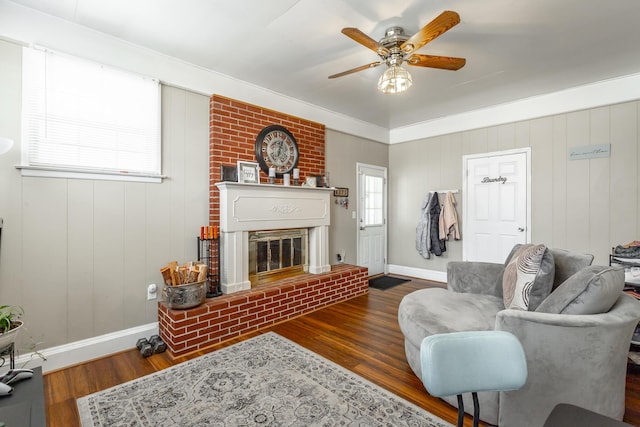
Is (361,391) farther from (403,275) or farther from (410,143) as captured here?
(410,143)

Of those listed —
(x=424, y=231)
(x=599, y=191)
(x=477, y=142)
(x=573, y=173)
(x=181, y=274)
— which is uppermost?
(x=477, y=142)

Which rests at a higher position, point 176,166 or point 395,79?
point 395,79

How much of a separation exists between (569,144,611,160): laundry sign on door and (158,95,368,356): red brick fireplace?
118 inches

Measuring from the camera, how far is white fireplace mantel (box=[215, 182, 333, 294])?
300 centimetres

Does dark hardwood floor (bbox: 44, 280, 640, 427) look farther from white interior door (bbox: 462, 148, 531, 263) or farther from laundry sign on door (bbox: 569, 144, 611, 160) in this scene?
laundry sign on door (bbox: 569, 144, 611, 160)

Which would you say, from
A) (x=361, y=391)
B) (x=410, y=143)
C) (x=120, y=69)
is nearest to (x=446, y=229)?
(x=410, y=143)

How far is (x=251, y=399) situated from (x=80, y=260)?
1.77 m

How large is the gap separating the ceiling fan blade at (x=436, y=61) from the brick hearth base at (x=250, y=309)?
2.46 metres

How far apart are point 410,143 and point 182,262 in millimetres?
4060

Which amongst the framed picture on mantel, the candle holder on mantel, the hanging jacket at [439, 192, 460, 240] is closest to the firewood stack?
the framed picture on mantel

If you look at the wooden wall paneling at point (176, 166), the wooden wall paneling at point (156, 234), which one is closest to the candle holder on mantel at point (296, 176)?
the wooden wall paneling at point (176, 166)

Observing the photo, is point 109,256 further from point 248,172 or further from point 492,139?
point 492,139

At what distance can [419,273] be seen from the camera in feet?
16.3

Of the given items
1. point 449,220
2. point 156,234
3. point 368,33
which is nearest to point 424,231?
point 449,220
